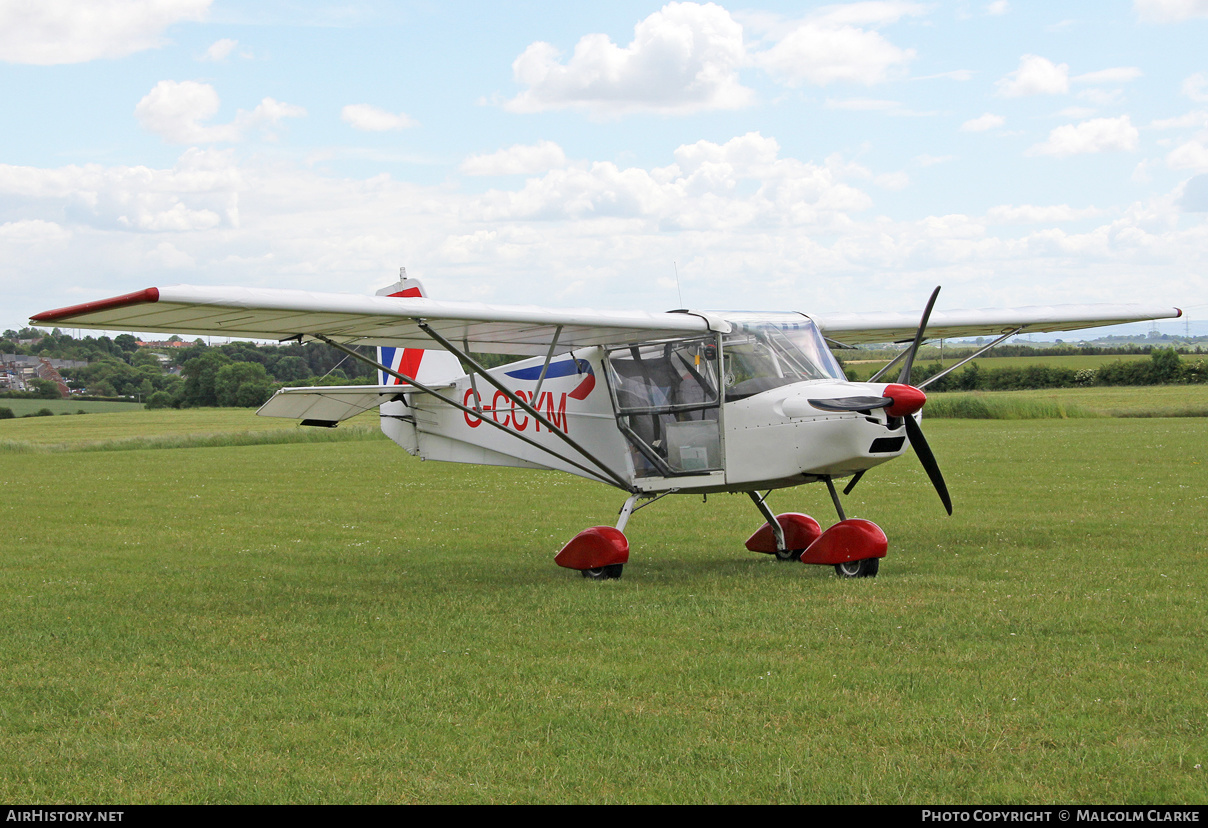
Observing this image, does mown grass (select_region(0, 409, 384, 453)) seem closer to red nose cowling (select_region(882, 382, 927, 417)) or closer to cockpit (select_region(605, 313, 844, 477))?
cockpit (select_region(605, 313, 844, 477))

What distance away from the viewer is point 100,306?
7.61m

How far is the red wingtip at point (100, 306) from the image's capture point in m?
7.36

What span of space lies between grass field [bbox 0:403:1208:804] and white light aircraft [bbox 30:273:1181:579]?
91 cm

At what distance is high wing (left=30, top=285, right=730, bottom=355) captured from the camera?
781 centimetres

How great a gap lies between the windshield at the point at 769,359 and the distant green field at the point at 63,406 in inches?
2743

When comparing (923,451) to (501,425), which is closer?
(923,451)

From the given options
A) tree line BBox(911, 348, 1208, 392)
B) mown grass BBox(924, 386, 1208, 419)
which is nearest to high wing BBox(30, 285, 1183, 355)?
mown grass BBox(924, 386, 1208, 419)

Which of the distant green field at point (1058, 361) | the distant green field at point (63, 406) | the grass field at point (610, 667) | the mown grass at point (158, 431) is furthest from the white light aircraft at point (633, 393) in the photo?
the distant green field at point (63, 406)

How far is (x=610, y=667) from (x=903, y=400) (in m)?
4.03

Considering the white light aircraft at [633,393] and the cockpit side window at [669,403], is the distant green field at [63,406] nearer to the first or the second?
the white light aircraft at [633,393]

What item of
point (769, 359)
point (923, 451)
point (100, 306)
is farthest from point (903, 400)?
point (100, 306)

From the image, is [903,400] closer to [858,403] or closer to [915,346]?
[858,403]

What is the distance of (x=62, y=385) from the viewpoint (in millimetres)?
79312

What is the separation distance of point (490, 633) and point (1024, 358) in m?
78.8
